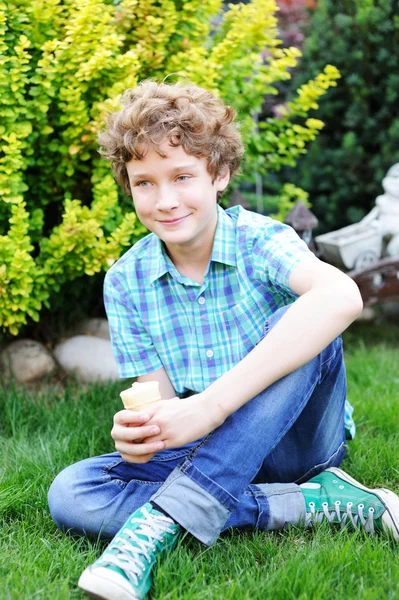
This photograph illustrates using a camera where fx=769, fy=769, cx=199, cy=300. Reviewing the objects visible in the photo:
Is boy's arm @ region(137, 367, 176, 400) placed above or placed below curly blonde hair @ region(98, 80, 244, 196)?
below

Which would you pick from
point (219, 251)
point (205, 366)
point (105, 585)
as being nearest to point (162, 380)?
point (205, 366)

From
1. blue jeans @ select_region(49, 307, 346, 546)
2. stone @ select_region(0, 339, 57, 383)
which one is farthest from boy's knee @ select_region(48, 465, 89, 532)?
stone @ select_region(0, 339, 57, 383)

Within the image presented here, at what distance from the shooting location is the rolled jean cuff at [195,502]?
5.66ft

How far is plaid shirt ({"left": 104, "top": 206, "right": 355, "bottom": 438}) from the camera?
7.11 feet

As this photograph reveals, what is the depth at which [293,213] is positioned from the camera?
11.5 ft

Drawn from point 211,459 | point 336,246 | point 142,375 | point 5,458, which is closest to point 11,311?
point 5,458

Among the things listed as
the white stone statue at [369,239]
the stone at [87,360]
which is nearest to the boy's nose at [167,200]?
the stone at [87,360]

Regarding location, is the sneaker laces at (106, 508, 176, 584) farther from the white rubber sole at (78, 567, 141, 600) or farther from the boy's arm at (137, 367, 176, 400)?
the boy's arm at (137, 367, 176, 400)

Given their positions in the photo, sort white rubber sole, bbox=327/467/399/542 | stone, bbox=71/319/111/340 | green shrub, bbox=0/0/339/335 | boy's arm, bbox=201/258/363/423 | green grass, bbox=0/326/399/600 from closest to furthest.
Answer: green grass, bbox=0/326/399/600 < boy's arm, bbox=201/258/363/423 < white rubber sole, bbox=327/467/399/542 < green shrub, bbox=0/0/339/335 < stone, bbox=71/319/111/340

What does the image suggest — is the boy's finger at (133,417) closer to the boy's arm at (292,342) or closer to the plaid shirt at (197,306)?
the boy's arm at (292,342)

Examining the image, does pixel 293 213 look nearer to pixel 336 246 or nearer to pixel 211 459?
pixel 336 246

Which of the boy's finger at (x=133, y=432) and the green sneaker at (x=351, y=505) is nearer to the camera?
the boy's finger at (x=133, y=432)

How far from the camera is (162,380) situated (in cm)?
225

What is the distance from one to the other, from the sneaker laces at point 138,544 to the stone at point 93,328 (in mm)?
1895
